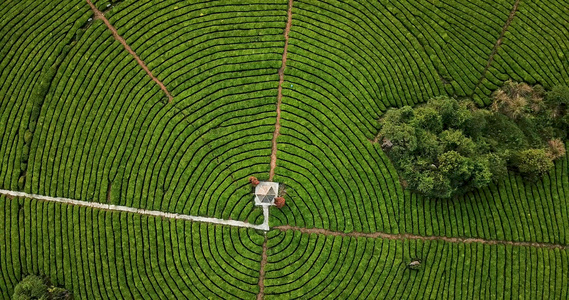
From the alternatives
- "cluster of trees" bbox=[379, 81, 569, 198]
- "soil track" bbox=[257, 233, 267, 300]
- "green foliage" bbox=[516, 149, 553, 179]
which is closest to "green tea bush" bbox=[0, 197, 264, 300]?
"soil track" bbox=[257, 233, 267, 300]

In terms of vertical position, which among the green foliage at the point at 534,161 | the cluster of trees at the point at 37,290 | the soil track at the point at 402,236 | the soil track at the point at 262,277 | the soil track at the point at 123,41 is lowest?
the cluster of trees at the point at 37,290

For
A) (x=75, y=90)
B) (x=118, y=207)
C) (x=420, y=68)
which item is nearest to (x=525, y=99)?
(x=420, y=68)

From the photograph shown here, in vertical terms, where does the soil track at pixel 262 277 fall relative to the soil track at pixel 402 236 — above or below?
below

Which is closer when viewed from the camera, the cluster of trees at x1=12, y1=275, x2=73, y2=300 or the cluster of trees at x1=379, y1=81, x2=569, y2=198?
the cluster of trees at x1=12, y1=275, x2=73, y2=300

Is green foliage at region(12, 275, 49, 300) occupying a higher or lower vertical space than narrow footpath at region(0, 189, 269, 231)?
lower

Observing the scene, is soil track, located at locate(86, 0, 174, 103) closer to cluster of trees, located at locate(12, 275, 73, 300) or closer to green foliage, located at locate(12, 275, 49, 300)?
cluster of trees, located at locate(12, 275, 73, 300)

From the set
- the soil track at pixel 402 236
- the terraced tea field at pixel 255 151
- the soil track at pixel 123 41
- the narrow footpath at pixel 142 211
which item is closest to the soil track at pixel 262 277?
the terraced tea field at pixel 255 151

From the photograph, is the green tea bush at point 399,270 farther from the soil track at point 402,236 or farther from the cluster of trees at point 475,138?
the cluster of trees at point 475,138
